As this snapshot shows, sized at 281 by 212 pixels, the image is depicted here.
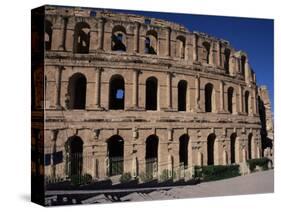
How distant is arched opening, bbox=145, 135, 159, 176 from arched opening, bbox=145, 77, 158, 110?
3.62 ft

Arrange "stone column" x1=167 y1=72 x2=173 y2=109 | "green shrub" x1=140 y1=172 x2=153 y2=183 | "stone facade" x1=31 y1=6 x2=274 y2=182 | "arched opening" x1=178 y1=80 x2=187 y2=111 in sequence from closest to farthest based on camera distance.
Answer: "stone facade" x1=31 y1=6 x2=274 y2=182, "green shrub" x1=140 y1=172 x2=153 y2=183, "stone column" x1=167 y1=72 x2=173 y2=109, "arched opening" x1=178 y1=80 x2=187 y2=111

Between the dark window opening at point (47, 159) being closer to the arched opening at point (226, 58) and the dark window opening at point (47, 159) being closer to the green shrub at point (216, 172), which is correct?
the green shrub at point (216, 172)

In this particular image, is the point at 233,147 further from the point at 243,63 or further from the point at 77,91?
the point at 77,91

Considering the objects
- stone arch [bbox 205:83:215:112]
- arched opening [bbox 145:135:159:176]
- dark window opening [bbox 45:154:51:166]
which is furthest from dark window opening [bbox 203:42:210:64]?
dark window opening [bbox 45:154:51:166]

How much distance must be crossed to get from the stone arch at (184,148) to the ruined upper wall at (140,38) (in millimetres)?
2539

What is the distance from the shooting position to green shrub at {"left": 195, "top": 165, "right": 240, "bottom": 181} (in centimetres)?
1961

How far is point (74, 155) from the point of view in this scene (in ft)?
56.9

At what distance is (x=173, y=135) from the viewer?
19.3m

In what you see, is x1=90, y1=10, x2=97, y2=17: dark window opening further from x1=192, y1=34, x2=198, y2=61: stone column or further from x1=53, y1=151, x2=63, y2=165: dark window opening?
x1=53, y1=151, x2=63, y2=165: dark window opening

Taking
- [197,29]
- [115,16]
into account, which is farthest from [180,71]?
[115,16]

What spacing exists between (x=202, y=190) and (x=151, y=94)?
3682mm

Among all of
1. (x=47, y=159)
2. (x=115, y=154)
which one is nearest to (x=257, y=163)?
(x=115, y=154)

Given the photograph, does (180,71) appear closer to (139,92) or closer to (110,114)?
(139,92)

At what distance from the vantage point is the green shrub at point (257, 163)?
21312mm
